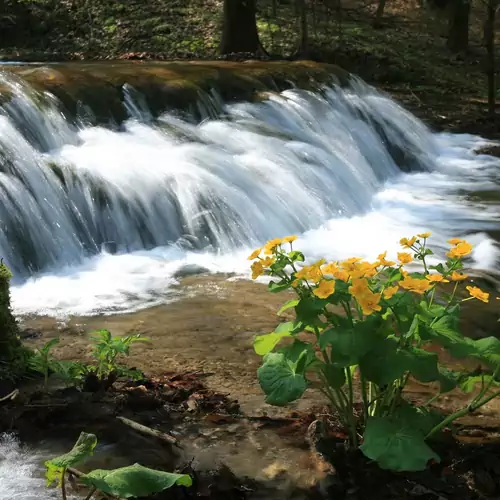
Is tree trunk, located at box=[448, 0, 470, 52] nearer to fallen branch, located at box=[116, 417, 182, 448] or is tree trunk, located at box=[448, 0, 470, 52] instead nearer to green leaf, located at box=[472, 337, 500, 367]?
green leaf, located at box=[472, 337, 500, 367]

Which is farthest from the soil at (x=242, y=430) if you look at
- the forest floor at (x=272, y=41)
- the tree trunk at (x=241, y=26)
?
the tree trunk at (x=241, y=26)

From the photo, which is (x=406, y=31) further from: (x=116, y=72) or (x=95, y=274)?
(x=95, y=274)

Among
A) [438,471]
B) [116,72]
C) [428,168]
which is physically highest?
[116,72]

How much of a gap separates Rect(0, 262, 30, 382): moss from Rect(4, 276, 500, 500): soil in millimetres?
307

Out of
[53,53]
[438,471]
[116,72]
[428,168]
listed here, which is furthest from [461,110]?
[438,471]

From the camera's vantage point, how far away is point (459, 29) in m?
20.8

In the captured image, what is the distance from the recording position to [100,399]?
9.34 ft

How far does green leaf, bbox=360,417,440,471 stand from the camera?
2139 millimetres

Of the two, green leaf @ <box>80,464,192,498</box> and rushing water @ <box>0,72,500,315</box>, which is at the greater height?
green leaf @ <box>80,464,192,498</box>

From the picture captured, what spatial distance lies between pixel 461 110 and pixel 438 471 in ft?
42.6

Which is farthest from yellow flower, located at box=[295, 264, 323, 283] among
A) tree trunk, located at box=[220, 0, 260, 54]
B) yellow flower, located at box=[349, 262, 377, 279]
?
tree trunk, located at box=[220, 0, 260, 54]

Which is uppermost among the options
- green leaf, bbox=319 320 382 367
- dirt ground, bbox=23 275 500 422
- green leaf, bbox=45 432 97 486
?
green leaf, bbox=319 320 382 367

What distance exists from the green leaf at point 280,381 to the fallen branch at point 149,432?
0.47m

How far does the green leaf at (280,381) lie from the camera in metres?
2.32
